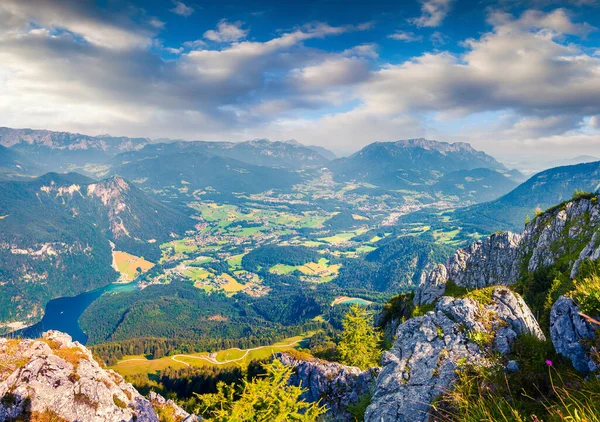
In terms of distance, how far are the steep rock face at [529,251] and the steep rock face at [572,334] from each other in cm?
2097

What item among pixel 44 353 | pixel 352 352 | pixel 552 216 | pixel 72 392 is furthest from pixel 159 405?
pixel 552 216

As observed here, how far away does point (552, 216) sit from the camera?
50.5m

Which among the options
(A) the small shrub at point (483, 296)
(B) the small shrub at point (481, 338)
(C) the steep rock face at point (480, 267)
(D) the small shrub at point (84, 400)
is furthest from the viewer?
(C) the steep rock face at point (480, 267)

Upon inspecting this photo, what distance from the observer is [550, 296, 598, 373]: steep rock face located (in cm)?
994

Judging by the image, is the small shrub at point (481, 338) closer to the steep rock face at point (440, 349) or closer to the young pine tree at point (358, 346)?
the steep rock face at point (440, 349)

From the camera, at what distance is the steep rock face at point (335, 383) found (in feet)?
112

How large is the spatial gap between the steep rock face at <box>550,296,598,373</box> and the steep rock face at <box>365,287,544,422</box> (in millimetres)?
2618

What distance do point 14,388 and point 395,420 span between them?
181ft

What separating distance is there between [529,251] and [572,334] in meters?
49.9

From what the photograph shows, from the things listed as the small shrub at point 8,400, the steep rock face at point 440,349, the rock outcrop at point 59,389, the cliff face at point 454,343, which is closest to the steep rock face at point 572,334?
the cliff face at point 454,343

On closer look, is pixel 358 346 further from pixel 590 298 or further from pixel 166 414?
pixel 590 298

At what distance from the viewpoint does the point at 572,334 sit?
1064cm

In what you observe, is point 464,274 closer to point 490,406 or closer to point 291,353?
point 291,353

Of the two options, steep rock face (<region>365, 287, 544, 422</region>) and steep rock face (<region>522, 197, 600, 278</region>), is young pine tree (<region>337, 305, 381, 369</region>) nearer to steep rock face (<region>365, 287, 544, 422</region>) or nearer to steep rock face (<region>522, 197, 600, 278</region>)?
steep rock face (<region>522, 197, 600, 278</region>)
